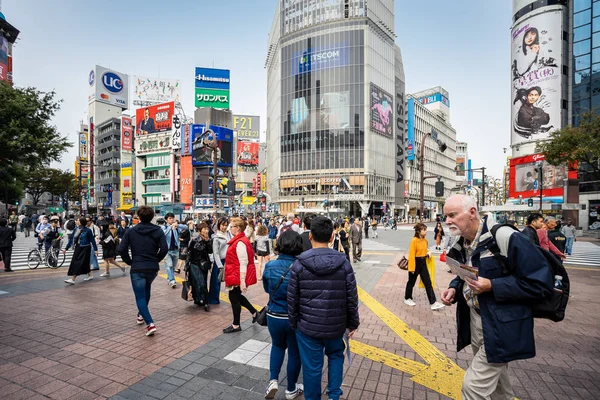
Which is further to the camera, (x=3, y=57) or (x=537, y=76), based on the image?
(x=3, y=57)

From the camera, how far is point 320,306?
266cm

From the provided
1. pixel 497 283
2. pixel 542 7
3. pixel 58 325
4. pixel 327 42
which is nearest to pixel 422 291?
pixel 497 283

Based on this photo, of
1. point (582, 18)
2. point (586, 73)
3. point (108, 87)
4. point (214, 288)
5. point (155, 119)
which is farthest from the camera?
point (108, 87)

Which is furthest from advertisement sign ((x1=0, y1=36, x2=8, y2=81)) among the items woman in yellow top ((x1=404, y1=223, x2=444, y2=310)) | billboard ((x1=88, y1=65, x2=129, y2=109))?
woman in yellow top ((x1=404, y1=223, x2=444, y2=310))

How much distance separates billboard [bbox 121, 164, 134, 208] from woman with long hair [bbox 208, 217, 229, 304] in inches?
2974

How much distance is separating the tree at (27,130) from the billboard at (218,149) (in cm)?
5278

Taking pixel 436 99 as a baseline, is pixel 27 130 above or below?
below

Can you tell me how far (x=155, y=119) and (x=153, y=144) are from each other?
5542 millimetres

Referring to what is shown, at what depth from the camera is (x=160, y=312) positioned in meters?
6.25

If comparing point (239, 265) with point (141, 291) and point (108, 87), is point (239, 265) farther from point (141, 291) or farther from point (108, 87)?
point (108, 87)

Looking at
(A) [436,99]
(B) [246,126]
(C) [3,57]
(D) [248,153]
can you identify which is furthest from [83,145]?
(A) [436,99]

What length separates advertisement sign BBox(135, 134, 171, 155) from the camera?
230 ft

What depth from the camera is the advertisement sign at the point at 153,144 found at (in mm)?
70206

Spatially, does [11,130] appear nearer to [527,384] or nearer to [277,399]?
[277,399]
